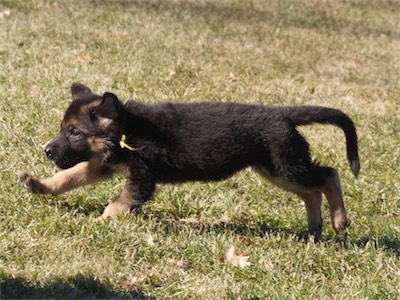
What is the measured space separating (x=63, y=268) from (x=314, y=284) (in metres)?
1.43

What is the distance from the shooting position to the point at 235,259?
183 inches

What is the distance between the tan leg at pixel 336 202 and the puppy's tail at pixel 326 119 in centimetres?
21

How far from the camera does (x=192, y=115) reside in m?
5.19

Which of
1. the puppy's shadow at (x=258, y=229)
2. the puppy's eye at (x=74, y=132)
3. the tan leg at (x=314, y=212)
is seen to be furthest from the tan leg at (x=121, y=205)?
the tan leg at (x=314, y=212)

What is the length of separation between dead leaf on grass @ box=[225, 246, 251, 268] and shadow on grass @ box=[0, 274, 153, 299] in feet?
2.38

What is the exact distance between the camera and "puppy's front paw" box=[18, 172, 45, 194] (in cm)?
511

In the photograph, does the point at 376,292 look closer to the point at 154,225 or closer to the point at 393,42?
the point at 154,225

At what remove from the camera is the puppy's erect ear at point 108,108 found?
16.4ft

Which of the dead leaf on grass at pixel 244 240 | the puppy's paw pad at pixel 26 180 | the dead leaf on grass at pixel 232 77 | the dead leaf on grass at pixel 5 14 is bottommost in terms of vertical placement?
the dead leaf on grass at pixel 5 14

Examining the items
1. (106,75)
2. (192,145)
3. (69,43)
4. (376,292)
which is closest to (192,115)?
(192,145)

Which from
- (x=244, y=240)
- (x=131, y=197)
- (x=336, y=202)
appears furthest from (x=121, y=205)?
(x=336, y=202)

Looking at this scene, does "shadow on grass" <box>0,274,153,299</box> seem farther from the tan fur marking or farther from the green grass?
the tan fur marking

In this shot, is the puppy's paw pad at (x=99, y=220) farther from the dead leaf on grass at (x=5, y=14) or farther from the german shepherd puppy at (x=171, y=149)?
the dead leaf on grass at (x=5, y=14)

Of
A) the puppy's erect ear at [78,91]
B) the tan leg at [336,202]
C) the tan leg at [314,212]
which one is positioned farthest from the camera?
the puppy's erect ear at [78,91]
